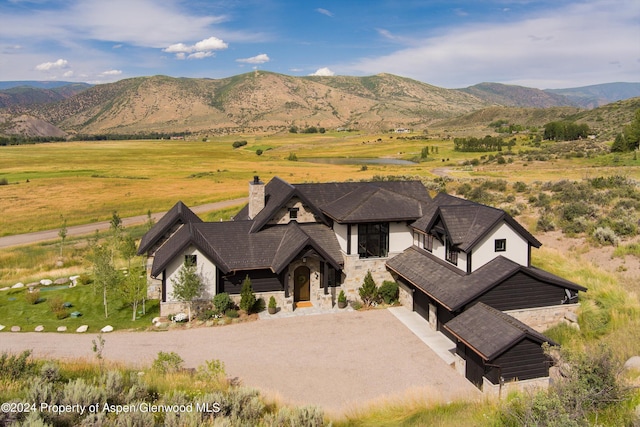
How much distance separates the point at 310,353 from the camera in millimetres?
18547

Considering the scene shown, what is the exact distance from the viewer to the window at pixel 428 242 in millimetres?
22969

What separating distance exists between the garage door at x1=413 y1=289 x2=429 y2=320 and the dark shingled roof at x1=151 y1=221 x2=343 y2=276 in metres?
4.24

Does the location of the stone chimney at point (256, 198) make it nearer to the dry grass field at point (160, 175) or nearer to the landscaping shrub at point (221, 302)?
the landscaping shrub at point (221, 302)

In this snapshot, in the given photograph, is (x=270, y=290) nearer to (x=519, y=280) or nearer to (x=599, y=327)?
(x=519, y=280)

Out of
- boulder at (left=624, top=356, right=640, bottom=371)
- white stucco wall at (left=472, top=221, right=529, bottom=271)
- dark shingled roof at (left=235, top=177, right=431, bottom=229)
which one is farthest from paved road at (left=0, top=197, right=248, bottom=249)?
boulder at (left=624, top=356, right=640, bottom=371)

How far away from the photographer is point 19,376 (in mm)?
10750

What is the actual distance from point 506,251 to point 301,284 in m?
10.4

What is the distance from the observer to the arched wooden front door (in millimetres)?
23781

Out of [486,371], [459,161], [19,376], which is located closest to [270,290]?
→ [486,371]

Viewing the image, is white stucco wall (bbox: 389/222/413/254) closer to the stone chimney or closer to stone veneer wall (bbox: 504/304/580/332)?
stone veneer wall (bbox: 504/304/580/332)

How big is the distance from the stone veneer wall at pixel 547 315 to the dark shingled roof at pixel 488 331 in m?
2.51

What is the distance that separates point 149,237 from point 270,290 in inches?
301

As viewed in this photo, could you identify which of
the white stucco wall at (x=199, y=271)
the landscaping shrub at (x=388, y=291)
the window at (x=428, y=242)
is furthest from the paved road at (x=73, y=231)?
the window at (x=428, y=242)

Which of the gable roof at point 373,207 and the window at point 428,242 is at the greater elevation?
the gable roof at point 373,207
